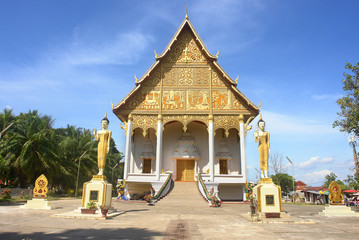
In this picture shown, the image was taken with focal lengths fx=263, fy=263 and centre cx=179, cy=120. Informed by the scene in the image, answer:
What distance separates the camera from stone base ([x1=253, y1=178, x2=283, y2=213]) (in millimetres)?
9031

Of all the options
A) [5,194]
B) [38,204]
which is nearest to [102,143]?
[38,204]

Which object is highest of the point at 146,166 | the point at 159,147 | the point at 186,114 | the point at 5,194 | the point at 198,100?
the point at 198,100

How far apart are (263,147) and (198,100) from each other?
10.5 meters

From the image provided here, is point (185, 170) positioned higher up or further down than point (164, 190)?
higher up

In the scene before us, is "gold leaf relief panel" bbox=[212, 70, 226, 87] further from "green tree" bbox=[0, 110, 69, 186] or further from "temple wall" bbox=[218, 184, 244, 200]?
"green tree" bbox=[0, 110, 69, 186]

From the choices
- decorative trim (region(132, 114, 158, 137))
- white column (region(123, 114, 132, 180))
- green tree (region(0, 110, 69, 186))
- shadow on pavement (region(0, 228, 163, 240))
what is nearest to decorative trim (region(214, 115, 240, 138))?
decorative trim (region(132, 114, 158, 137))

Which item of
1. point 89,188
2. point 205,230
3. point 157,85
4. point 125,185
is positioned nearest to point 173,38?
point 157,85

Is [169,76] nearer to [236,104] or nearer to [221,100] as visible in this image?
[221,100]

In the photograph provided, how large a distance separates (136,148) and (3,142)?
10312 mm

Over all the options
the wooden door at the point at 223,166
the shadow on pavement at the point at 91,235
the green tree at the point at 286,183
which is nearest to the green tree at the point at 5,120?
the wooden door at the point at 223,166

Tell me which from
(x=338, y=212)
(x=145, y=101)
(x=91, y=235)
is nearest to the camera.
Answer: (x=91, y=235)

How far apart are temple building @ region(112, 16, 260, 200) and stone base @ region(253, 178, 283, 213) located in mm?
9109

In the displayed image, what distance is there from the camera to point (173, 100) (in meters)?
20.0

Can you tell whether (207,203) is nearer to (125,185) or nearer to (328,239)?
(125,185)
